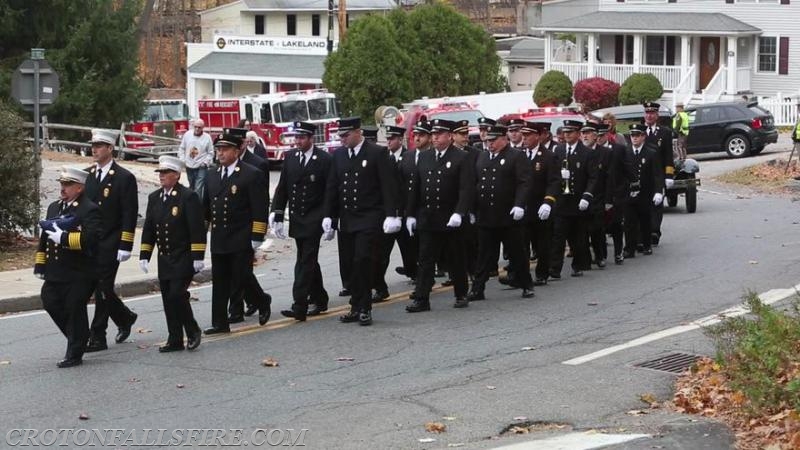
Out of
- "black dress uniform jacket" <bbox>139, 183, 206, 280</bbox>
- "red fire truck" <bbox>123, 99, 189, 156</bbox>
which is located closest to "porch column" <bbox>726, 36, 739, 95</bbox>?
"red fire truck" <bbox>123, 99, 189, 156</bbox>

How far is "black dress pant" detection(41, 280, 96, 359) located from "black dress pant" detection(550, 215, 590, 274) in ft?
23.5

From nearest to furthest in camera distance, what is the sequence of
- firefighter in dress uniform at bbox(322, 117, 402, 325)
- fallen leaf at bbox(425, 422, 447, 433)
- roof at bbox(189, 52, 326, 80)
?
fallen leaf at bbox(425, 422, 447, 433) < firefighter in dress uniform at bbox(322, 117, 402, 325) < roof at bbox(189, 52, 326, 80)

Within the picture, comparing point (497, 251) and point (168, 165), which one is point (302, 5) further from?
point (168, 165)

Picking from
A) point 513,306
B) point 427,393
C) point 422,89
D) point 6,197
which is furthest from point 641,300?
point 422,89

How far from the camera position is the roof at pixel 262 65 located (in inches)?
2709

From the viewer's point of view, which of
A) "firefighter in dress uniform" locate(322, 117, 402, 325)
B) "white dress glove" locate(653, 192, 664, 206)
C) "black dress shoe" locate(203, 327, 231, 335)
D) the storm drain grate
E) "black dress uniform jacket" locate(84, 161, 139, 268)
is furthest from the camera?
"white dress glove" locate(653, 192, 664, 206)

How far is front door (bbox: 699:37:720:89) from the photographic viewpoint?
57250mm

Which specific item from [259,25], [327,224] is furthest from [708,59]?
[327,224]

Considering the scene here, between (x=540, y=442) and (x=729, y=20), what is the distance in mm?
49476

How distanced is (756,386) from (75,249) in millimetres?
6093

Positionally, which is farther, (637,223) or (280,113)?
(280,113)

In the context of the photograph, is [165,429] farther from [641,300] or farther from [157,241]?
[641,300]

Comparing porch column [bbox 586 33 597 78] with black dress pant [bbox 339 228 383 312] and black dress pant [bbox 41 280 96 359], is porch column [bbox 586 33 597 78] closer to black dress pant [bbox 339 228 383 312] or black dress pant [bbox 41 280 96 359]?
black dress pant [bbox 339 228 383 312]

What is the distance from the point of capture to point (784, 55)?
5541cm
